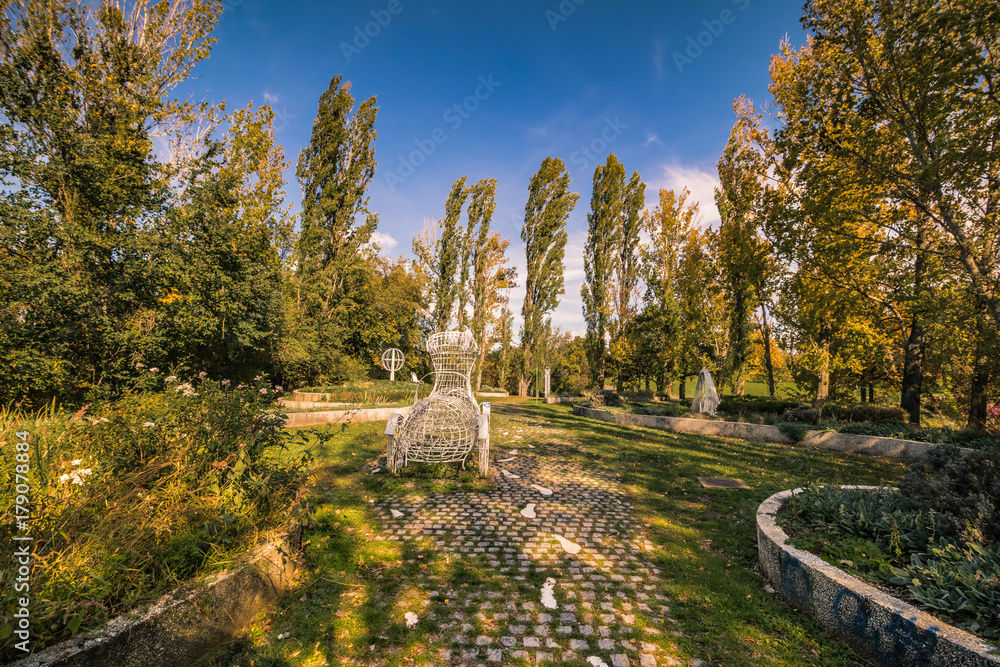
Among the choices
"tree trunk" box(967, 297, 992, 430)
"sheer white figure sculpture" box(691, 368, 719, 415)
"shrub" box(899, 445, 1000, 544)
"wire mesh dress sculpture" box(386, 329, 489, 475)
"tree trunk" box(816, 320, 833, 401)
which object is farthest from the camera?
"tree trunk" box(816, 320, 833, 401)

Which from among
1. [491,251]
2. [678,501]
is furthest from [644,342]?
[678,501]

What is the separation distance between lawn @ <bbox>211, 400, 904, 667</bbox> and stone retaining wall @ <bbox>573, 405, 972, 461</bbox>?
1.53m

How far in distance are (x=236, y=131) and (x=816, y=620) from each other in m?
17.1

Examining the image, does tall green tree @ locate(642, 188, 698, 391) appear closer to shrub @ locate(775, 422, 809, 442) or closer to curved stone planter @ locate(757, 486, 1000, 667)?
shrub @ locate(775, 422, 809, 442)

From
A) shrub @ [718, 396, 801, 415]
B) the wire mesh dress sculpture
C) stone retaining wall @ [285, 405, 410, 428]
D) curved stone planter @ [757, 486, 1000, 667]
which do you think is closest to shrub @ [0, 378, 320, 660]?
the wire mesh dress sculpture

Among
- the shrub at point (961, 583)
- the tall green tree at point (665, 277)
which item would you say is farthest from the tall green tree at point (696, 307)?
the shrub at point (961, 583)

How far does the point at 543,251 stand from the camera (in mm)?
24734

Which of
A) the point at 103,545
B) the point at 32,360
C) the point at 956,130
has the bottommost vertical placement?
the point at 103,545

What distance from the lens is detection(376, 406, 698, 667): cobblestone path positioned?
2342 mm

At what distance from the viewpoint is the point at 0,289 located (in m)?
6.94

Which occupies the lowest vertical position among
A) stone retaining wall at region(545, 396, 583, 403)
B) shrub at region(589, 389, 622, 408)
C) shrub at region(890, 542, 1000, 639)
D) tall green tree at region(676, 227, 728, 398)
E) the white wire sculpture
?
stone retaining wall at region(545, 396, 583, 403)

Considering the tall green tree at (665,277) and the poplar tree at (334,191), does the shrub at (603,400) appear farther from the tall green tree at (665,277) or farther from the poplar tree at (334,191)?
the poplar tree at (334,191)

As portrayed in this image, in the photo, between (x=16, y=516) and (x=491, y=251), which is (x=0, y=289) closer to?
(x=16, y=516)

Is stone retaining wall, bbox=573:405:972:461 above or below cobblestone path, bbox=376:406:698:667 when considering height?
above
